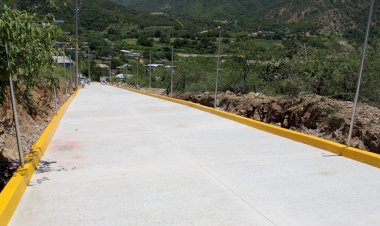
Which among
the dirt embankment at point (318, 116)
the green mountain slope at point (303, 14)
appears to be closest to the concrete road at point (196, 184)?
the dirt embankment at point (318, 116)

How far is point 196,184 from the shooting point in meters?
5.87

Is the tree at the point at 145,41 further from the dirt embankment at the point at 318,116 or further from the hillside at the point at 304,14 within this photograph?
the dirt embankment at the point at 318,116

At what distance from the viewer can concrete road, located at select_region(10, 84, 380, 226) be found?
4.68 meters

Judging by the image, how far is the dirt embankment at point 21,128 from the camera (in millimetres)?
7184

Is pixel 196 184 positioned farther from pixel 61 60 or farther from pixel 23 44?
pixel 61 60

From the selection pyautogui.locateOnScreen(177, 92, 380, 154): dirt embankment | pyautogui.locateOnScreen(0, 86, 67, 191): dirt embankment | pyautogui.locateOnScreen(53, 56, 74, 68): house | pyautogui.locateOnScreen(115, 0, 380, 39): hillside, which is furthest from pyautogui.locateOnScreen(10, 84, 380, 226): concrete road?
pyautogui.locateOnScreen(115, 0, 380, 39): hillside

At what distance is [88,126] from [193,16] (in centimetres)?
14753

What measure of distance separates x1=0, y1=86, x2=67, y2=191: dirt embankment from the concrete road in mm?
634

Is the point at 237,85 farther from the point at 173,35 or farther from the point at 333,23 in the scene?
the point at 173,35

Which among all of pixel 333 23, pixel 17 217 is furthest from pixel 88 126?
pixel 333 23

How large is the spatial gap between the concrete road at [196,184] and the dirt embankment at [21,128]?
0.63 metres

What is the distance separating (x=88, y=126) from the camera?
454 inches

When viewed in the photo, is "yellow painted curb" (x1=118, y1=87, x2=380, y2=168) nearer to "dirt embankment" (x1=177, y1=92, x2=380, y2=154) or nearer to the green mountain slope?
"dirt embankment" (x1=177, y1=92, x2=380, y2=154)

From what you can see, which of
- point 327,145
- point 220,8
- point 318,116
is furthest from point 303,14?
point 220,8
